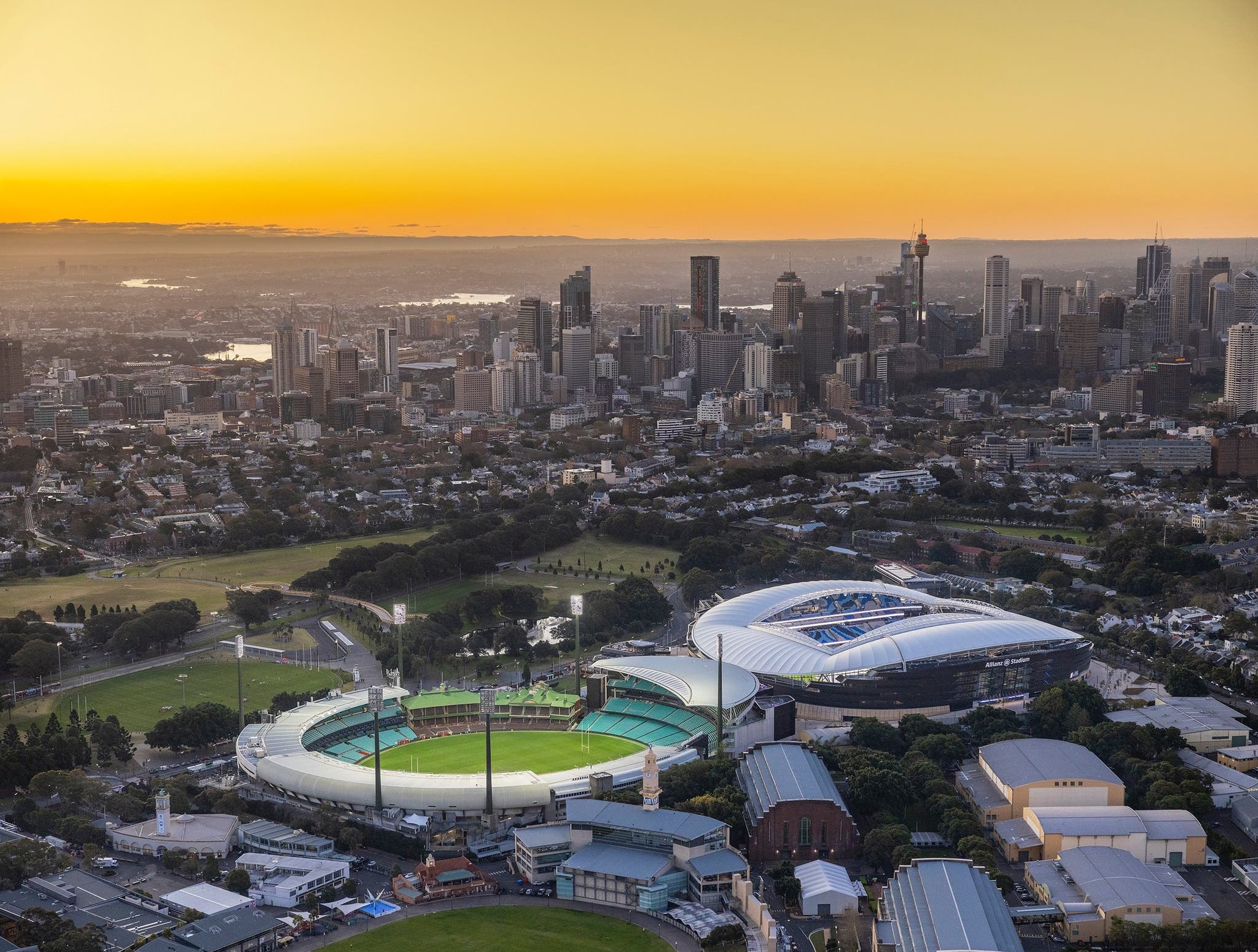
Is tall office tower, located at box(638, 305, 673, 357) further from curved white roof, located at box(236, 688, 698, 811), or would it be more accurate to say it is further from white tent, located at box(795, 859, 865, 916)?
white tent, located at box(795, 859, 865, 916)

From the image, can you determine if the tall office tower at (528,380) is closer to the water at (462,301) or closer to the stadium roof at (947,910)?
the stadium roof at (947,910)

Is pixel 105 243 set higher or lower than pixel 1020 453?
higher

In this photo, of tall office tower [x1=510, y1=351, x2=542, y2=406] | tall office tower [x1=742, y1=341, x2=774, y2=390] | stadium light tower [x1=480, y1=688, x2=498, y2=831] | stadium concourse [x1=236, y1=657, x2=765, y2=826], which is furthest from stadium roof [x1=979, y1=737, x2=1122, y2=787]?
tall office tower [x1=510, y1=351, x2=542, y2=406]

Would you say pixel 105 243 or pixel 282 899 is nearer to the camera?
pixel 282 899

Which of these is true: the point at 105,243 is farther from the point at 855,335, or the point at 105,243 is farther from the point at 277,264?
the point at 855,335

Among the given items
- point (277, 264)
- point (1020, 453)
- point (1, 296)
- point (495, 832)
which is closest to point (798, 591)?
point (495, 832)

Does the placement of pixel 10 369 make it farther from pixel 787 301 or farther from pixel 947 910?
pixel 947 910
